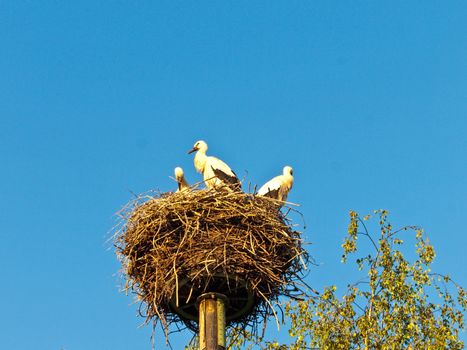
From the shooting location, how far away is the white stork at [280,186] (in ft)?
43.3

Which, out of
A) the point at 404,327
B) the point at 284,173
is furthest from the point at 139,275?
the point at 404,327

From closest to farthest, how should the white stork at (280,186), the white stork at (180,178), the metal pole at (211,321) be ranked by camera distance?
the metal pole at (211,321) → the white stork at (180,178) → the white stork at (280,186)

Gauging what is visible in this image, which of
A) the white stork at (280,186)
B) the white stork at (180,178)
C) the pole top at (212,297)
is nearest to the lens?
the pole top at (212,297)

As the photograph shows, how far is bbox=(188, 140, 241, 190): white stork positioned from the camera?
1213 centimetres

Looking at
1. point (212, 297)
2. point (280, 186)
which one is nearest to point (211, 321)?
point (212, 297)

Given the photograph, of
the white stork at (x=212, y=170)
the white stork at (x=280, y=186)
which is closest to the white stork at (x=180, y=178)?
the white stork at (x=212, y=170)

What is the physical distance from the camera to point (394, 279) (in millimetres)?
14117

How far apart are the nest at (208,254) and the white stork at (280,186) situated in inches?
74.6

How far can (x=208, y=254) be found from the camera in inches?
390

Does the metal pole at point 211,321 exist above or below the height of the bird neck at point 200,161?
below

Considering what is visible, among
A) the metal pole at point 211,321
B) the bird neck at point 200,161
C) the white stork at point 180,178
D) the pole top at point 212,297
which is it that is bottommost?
the metal pole at point 211,321

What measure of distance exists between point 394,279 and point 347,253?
84 centimetres

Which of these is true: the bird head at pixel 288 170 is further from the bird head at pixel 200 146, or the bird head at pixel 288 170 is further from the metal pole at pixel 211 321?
the metal pole at pixel 211 321

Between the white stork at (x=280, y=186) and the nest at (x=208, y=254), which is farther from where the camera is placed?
the white stork at (x=280, y=186)
